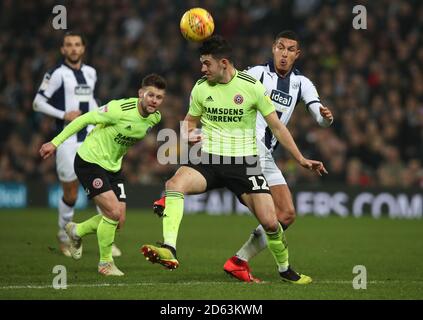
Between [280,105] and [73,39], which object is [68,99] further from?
[280,105]

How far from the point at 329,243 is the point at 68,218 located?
4155mm

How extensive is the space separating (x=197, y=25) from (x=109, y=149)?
1.83 m

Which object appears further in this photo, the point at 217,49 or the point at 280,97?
the point at 280,97

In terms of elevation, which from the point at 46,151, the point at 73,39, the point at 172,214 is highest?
the point at 73,39

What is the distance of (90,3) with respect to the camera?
78.9ft

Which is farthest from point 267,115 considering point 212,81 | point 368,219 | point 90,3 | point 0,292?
point 90,3

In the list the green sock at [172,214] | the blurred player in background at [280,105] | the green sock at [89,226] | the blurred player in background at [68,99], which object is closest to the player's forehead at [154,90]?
the blurred player in background at [280,105]

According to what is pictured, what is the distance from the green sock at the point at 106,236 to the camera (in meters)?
9.77

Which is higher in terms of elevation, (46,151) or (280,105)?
(280,105)

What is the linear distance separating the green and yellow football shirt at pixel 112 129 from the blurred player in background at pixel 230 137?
1.17m

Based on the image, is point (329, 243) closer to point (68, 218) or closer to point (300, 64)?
point (68, 218)

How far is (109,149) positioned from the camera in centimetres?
1028
